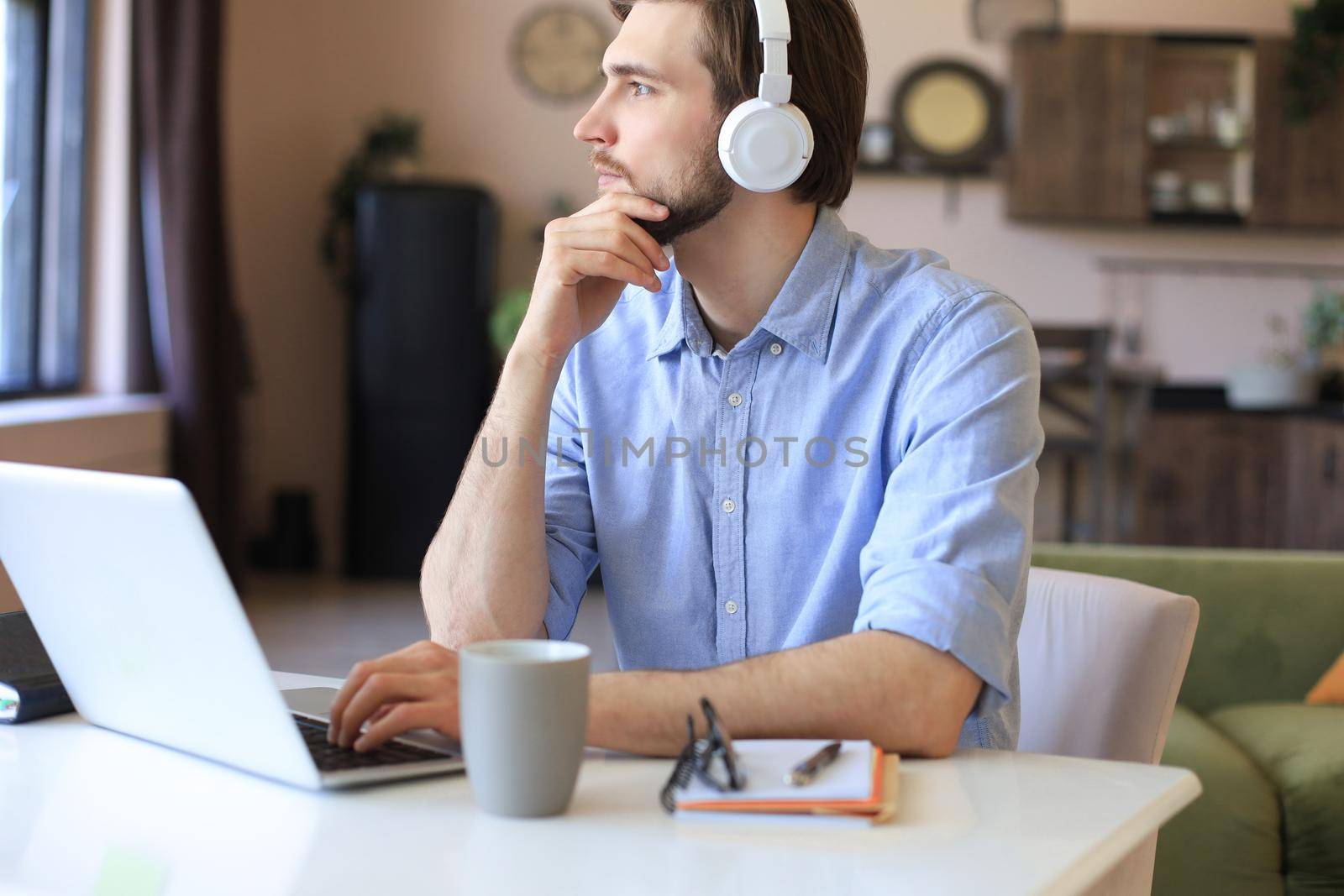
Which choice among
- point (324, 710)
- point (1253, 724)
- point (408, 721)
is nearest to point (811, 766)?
point (408, 721)

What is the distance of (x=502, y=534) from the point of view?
136cm

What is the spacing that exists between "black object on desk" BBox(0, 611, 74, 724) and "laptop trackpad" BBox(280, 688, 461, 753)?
0.17 meters

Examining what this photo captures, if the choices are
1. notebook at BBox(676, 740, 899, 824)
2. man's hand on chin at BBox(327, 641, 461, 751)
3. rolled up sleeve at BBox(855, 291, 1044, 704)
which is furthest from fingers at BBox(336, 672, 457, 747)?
rolled up sleeve at BBox(855, 291, 1044, 704)

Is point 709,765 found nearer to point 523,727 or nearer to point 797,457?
point 523,727

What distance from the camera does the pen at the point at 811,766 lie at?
832mm

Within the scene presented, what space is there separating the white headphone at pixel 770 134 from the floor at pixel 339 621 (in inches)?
104

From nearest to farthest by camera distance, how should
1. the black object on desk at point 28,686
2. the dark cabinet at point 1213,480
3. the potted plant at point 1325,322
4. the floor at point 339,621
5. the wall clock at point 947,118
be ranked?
the black object on desk at point 28,686 < the floor at point 339,621 < the potted plant at point 1325,322 < the dark cabinet at point 1213,480 < the wall clock at point 947,118

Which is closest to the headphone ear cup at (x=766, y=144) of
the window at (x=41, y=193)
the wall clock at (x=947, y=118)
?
the window at (x=41, y=193)

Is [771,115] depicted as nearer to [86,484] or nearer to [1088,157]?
[86,484]

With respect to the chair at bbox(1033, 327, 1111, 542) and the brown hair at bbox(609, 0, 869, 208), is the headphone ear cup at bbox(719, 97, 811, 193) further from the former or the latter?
the chair at bbox(1033, 327, 1111, 542)

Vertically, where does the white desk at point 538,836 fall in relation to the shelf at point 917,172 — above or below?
below

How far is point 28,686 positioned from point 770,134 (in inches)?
32.8

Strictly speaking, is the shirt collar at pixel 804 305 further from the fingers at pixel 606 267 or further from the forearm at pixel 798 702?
the forearm at pixel 798 702

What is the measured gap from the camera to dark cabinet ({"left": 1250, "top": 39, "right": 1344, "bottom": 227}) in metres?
6.28
